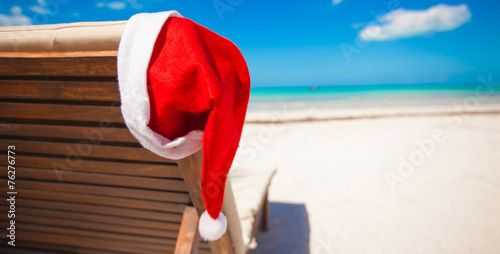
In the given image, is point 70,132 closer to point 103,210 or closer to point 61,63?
point 61,63

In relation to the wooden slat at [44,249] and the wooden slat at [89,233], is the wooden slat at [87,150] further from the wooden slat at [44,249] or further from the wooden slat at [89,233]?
the wooden slat at [44,249]

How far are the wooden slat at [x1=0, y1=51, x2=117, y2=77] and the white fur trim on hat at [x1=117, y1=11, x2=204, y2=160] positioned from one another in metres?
0.06

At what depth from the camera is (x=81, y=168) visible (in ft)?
3.82

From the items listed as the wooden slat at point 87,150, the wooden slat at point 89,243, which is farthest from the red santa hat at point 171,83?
the wooden slat at point 89,243

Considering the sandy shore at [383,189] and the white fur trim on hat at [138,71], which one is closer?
the white fur trim on hat at [138,71]

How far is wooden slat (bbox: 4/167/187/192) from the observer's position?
3.86 feet

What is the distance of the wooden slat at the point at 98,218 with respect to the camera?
1401mm

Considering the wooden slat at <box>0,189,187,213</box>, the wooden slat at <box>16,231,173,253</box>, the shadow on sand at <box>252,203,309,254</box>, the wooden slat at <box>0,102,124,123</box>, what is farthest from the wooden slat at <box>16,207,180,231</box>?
the shadow on sand at <box>252,203,309,254</box>

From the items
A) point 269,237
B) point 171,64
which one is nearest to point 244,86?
point 171,64

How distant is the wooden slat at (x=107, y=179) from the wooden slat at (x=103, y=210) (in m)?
0.21

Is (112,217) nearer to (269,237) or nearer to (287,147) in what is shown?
(269,237)

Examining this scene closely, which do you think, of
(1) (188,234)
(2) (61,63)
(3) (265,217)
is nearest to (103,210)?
(1) (188,234)

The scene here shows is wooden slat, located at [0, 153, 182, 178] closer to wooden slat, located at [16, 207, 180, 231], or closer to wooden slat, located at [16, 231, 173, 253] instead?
wooden slat, located at [16, 207, 180, 231]

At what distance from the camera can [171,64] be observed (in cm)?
70
